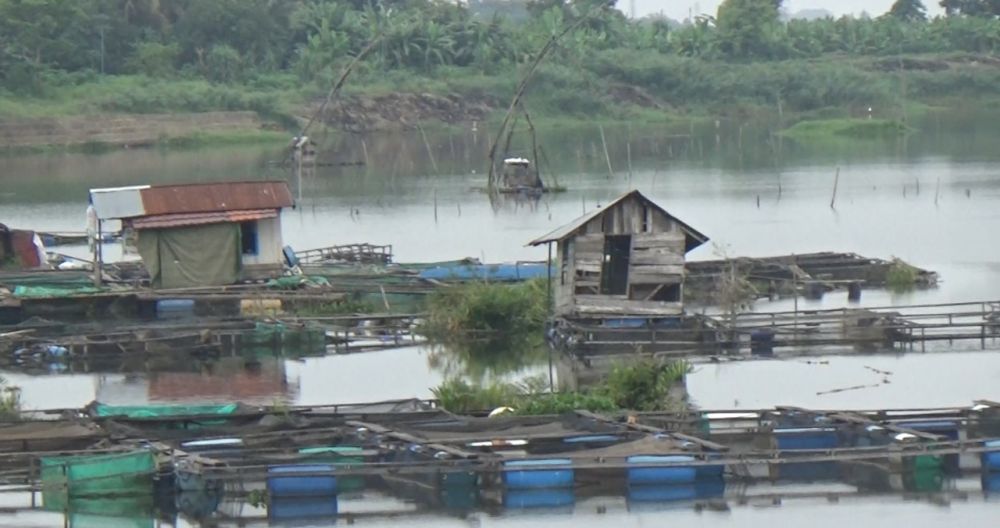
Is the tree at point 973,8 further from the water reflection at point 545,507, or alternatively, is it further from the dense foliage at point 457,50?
the water reflection at point 545,507

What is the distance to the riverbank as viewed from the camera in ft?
315

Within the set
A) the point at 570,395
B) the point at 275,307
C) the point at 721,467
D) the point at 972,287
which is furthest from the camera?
the point at 972,287

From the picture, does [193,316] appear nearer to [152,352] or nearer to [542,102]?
[152,352]

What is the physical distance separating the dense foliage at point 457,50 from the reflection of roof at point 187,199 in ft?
179

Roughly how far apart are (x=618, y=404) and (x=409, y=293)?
11943mm

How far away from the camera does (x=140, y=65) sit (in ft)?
330

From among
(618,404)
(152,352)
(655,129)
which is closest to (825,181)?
(655,129)

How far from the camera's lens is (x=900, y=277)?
43.1 meters

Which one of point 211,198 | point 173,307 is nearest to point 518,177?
point 211,198

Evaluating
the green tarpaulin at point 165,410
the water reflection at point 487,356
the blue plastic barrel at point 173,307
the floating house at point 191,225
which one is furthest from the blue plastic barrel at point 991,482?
the floating house at point 191,225

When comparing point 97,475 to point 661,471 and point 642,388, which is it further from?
point 642,388

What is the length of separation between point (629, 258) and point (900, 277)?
9.94 m

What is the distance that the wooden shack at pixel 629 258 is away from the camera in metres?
34.7

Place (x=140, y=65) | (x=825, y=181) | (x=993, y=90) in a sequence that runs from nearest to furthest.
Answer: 1. (x=825, y=181)
2. (x=140, y=65)
3. (x=993, y=90)
